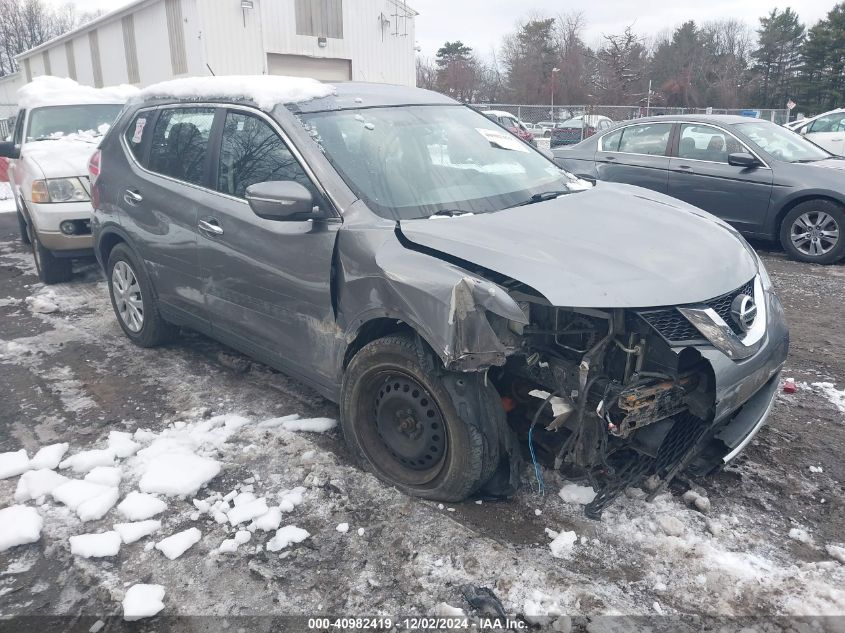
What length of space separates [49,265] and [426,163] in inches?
208

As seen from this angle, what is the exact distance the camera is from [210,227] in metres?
3.89

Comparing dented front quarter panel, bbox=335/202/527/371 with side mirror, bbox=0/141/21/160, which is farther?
side mirror, bbox=0/141/21/160

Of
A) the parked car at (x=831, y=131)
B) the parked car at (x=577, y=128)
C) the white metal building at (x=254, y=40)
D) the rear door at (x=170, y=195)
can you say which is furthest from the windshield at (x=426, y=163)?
the parked car at (x=577, y=128)

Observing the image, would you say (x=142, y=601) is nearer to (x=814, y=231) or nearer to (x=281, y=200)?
(x=281, y=200)

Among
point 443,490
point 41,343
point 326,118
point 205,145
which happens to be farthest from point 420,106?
point 41,343

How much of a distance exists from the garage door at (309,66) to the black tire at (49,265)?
16738 millimetres

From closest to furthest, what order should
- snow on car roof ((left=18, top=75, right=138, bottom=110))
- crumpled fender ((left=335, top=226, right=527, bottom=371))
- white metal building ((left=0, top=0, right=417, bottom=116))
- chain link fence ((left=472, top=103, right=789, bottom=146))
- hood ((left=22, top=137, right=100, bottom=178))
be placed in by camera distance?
1. crumpled fender ((left=335, top=226, right=527, bottom=371))
2. hood ((left=22, top=137, right=100, bottom=178))
3. snow on car roof ((left=18, top=75, right=138, bottom=110))
4. white metal building ((left=0, top=0, right=417, bottom=116))
5. chain link fence ((left=472, top=103, right=789, bottom=146))

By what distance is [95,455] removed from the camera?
357 cm

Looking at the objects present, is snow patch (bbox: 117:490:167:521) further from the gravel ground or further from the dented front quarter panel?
the dented front quarter panel

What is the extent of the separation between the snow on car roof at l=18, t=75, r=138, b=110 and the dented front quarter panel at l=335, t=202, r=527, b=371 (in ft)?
22.5

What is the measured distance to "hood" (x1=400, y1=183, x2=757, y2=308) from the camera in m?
2.63

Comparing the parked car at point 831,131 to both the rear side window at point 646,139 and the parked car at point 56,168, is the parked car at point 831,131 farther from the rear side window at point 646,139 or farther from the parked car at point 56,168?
the parked car at point 56,168

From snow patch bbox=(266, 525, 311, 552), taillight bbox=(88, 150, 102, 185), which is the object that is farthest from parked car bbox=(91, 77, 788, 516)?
taillight bbox=(88, 150, 102, 185)

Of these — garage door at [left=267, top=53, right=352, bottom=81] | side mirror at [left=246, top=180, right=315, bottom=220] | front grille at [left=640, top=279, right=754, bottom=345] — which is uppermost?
garage door at [left=267, top=53, right=352, bottom=81]
